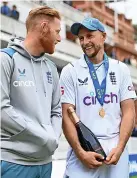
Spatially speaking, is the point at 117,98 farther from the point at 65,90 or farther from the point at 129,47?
the point at 129,47

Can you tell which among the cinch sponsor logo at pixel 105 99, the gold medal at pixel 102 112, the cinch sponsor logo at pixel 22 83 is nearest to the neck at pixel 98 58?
the cinch sponsor logo at pixel 105 99

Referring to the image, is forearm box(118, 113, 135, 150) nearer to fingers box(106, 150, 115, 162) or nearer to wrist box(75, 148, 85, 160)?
fingers box(106, 150, 115, 162)

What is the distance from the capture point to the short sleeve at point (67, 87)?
9.92 feet

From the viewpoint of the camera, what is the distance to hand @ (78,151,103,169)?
9.29 ft

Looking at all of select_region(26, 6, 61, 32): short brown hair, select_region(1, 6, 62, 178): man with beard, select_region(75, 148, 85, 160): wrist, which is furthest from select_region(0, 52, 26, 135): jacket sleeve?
select_region(75, 148, 85, 160): wrist

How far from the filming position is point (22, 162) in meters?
2.38

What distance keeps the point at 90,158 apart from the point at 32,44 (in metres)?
0.86

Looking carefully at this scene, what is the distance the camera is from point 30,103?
2.41 m

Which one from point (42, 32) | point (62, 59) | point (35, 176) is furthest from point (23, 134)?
point (62, 59)

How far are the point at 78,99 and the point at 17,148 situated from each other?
0.81 metres

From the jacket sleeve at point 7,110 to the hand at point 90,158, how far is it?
0.68 m

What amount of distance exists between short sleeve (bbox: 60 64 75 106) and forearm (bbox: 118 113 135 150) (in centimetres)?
38

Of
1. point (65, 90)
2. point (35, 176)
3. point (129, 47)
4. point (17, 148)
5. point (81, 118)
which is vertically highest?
point (129, 47)

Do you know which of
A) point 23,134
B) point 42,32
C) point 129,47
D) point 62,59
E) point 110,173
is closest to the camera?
point 23,134
